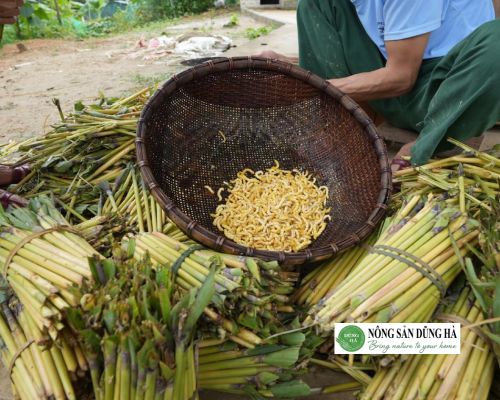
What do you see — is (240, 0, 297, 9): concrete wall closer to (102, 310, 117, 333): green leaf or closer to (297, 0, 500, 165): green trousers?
(297, 0, 500, 165): green trousers

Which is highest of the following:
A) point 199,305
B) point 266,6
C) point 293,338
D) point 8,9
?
point 8,9

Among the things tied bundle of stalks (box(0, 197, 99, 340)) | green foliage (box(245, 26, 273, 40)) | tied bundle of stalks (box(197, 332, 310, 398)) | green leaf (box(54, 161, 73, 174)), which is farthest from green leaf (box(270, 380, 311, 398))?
green foliage (box(245, 26, 273, 40))

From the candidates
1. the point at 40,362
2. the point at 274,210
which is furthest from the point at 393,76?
the point at 40,362

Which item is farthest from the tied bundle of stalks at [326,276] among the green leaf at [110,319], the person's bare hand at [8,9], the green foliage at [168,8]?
the green foliage at [168,8]

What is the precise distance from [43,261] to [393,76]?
1.99 m

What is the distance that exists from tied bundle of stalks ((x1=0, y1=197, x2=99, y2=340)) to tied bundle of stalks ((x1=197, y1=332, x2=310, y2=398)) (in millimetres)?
456

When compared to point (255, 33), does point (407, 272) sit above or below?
above

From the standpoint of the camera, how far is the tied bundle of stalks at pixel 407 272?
151 cm

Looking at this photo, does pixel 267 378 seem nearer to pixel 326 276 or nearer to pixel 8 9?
pixel 326 276

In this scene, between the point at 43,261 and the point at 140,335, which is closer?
the point at 140,335

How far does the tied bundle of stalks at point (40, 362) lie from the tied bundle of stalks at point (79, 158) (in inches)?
29.4

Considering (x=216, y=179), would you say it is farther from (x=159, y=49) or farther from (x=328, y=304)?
(x=159, y=49)

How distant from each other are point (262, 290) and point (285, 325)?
0.18m

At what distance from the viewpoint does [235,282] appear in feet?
4.87
